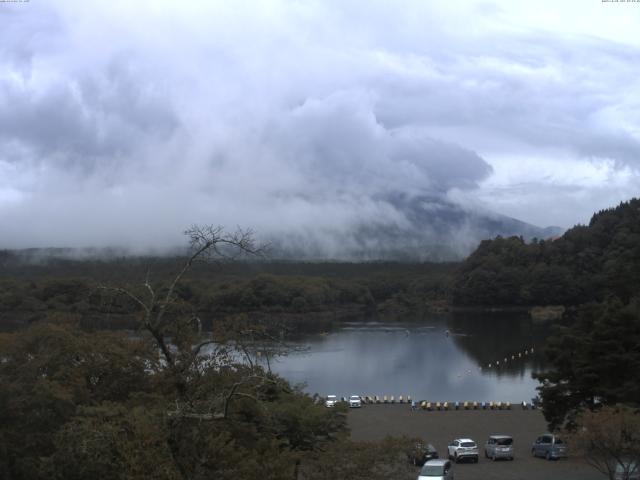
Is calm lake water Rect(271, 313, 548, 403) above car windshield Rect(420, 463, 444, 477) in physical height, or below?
below

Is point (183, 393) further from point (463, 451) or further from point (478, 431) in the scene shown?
point (478, 431)

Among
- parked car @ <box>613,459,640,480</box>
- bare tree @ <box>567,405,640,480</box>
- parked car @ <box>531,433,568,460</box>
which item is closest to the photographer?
bare tree @ <box>567,405,640,480</box>

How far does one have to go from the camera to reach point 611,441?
1482 centimetres

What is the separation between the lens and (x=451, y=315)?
94.9 metres

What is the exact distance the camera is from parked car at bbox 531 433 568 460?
21734 millimetres

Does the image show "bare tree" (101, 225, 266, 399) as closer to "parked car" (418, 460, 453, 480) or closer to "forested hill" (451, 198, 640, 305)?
"parked car" (418, 460, 453, 480)

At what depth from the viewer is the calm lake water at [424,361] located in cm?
4403

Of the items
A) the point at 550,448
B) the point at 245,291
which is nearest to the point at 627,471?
the point at 550,448

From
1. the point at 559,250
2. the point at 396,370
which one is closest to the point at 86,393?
the point at 396,370

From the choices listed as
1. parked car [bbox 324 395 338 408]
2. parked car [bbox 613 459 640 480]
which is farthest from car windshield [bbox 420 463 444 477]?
parked car [bbox 613 459 640 480]

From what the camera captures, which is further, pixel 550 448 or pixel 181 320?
pixel 550 448

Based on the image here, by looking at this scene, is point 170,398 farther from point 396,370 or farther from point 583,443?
point 396,370

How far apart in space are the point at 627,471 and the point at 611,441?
0.69 metres

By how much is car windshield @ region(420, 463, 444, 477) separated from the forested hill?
2951 inches
